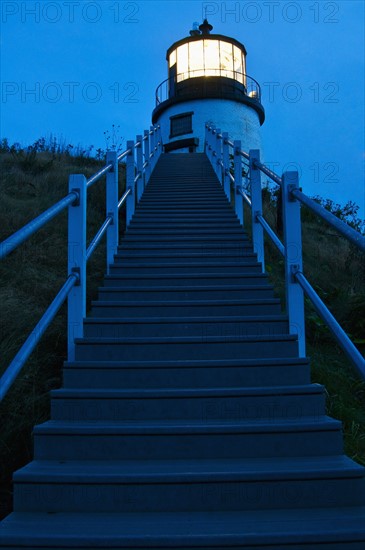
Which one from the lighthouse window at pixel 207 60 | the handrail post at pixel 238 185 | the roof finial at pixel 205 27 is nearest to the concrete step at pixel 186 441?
the handrail post at pixel 238 185

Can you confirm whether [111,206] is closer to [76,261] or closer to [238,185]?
[76,261]

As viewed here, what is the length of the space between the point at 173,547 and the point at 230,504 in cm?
38

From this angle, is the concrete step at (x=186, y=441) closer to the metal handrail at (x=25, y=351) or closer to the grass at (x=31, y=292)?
the grass at (x=31, y=292)

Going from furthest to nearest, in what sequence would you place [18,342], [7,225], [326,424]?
1. [7,225]
2. [18,342]
3. [326,424]

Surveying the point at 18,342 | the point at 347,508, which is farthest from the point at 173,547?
the point at 18,342

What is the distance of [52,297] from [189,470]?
2629 millimetres

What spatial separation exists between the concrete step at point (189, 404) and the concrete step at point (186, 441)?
0.21 metres

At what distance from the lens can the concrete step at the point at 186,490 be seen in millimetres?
2168

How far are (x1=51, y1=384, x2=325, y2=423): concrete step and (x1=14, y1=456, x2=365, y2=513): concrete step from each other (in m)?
0.49

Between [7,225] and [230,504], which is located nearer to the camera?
[230,504]

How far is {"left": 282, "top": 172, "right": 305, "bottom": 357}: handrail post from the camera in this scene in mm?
3188

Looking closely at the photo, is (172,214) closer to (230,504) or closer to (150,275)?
(150,275)

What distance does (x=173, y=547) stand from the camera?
1886 millimetres

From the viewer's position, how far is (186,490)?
219 centimetres
